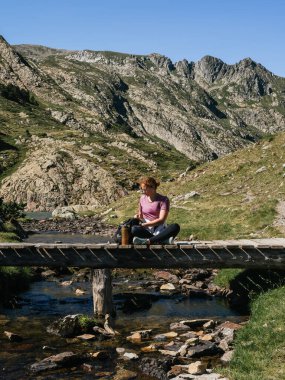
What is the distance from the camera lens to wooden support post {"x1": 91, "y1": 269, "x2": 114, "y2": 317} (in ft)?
62.3

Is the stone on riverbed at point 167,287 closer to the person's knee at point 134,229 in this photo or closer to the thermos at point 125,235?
the thermos at point 125,235

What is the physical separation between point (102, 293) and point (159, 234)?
12.4 feet

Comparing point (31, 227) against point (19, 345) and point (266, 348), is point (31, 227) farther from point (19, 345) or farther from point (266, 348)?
point (266, 348)

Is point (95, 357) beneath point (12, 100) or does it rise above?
beneath

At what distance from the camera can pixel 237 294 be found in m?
21.3

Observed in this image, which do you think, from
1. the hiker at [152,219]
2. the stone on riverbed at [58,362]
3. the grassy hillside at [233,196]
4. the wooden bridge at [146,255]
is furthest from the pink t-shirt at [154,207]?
the grassy hillside at [233,196]

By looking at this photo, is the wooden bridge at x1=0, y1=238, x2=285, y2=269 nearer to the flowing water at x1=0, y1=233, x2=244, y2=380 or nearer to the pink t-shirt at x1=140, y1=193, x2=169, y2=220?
the pink t-shirt at x1=140, y1=193, x2=169, y2=220

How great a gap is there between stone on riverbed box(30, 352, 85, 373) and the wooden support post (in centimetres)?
502

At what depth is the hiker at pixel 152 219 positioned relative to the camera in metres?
17.4

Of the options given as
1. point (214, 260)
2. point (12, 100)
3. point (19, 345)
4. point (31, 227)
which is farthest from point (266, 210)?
point (12, 100)

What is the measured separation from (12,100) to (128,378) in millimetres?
196682

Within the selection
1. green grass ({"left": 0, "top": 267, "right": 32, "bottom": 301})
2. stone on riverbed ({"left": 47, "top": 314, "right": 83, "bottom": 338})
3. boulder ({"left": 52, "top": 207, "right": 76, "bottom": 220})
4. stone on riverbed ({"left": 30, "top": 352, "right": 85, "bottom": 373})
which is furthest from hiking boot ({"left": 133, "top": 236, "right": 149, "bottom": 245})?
boulder ({"left": 52, "top": 207, "right": 76, "bottom": 220})

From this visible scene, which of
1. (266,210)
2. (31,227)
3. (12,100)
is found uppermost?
(12,100)

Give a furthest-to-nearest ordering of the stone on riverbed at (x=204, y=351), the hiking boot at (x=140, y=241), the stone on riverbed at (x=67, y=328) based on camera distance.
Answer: the hiking boot at (x=140, y=241) → the stone on riverbed at (x=67, y=328) → the stone on riverbed at (x=204, y=351)
